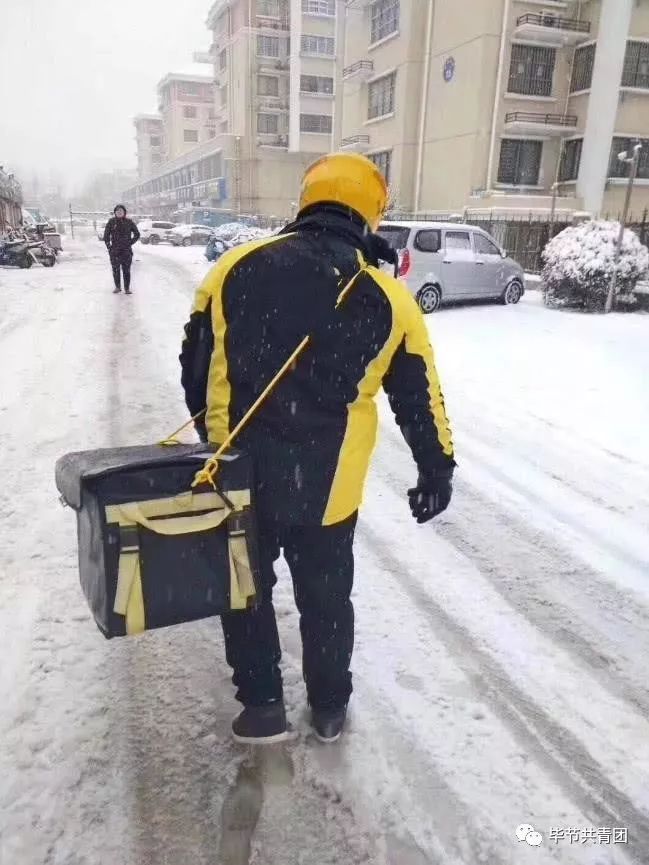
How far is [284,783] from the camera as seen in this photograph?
1.96 meters

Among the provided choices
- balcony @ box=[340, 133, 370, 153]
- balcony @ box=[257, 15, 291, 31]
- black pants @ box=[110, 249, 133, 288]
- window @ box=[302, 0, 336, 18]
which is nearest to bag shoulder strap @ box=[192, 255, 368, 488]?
black pants @ box=[110, 249, 133, 288]

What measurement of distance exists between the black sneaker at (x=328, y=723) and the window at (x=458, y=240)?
10532 mm

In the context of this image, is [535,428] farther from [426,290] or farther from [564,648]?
[426,290]

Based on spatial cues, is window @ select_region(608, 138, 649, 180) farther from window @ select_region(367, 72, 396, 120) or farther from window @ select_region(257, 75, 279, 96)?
window @ select_region(257, 75, 279, 96)

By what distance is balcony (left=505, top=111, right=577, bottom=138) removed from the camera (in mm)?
25234

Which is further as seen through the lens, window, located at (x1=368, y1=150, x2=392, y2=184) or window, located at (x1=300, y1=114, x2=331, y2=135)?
window, located at (x1=300, y1=114, x2=331, y2=135)

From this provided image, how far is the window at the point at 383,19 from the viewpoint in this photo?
2955 cm

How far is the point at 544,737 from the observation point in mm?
2184

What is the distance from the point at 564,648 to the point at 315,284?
1.97 m

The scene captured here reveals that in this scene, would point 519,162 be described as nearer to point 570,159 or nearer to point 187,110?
point 570,159

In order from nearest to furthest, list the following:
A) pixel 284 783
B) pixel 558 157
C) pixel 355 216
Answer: pixel 355 216 < pixel 284 783 < pixel 558 157

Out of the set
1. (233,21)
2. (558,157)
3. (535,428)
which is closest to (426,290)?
(535,428)

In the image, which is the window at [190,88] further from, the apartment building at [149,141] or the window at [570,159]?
the window at [570,159]

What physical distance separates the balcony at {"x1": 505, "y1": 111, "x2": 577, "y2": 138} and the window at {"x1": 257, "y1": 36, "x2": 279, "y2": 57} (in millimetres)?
32375
